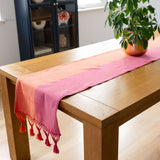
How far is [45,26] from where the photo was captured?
3279mm

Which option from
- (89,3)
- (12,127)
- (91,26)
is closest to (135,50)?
(12,127)

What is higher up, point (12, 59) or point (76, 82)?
point (76, 82)

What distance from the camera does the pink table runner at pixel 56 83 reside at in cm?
131

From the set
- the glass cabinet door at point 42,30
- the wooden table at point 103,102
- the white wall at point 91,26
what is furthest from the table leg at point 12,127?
the white wall at point 91,26

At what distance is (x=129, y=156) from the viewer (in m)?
1.95

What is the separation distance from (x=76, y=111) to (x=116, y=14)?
79 centimetres

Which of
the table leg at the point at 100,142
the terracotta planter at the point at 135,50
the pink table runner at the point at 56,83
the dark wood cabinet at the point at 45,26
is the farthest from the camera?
the dark wood cabinet at the point at 45,26

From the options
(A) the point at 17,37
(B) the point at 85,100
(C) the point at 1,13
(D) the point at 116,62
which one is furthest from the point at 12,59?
(B) the point at 85,100

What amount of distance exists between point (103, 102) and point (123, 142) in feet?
3.24

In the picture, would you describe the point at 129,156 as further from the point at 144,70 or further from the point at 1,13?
the point at 1,13

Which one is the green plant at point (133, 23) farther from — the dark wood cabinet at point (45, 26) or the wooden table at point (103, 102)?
the dark wood cabinet at point (45, 26)

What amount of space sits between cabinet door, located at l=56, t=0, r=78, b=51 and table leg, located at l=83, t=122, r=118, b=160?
230 cm

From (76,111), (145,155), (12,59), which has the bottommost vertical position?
(145,155)

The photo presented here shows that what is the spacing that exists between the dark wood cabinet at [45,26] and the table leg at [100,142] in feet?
6.88
